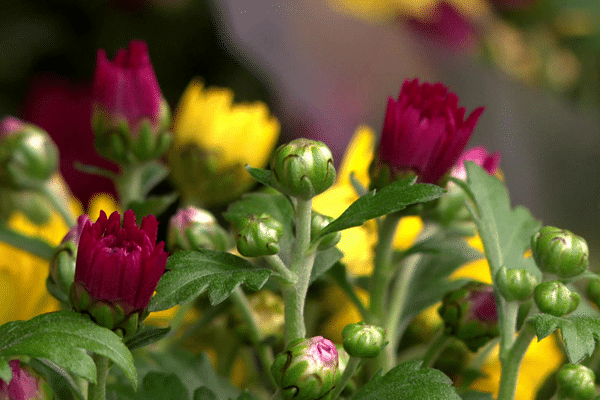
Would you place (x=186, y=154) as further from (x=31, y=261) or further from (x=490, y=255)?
(x=490, y=255)

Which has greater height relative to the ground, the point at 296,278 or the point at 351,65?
the point at 296,278

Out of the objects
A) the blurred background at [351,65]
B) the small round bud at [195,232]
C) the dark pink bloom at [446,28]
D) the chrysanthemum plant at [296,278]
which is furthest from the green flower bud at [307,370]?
the dark pink bloom at [446,28]

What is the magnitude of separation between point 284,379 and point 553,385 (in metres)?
0.14

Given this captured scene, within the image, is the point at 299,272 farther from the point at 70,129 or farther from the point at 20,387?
the point at 70,129

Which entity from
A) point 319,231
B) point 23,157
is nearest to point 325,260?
point 319,231

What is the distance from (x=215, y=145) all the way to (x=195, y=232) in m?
0.20

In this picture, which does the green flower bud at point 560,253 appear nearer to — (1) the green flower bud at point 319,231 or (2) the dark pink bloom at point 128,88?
(1) the green flower bud at point 319,231

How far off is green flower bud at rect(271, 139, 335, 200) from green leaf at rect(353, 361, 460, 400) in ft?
0.22

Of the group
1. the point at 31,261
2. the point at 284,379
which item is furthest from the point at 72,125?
the point at 284,379

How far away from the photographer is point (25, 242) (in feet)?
1.14

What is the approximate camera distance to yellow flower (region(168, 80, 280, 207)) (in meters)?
0.52

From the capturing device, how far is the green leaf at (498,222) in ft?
0.94

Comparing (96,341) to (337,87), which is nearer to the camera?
(96,341)

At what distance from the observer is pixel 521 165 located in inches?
30.7
